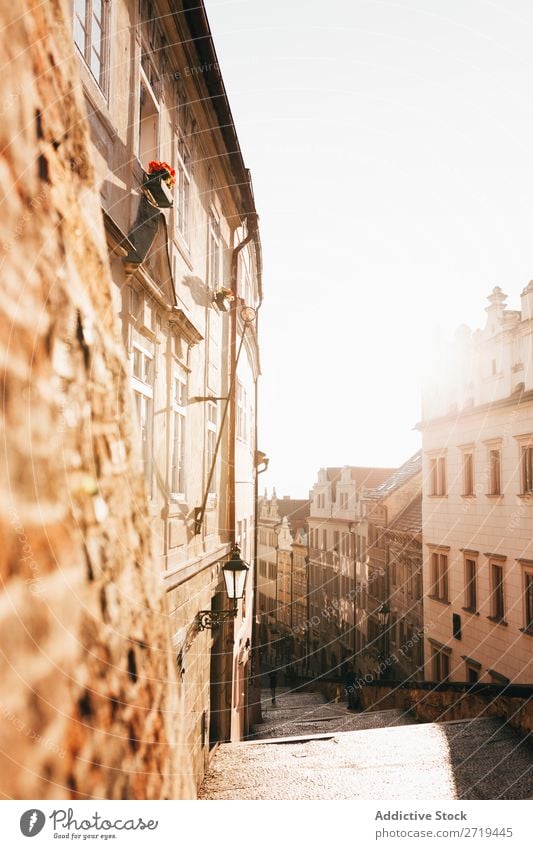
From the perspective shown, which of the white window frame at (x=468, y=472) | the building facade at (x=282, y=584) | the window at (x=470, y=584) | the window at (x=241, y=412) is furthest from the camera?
the building facade at (x=282, y=584)

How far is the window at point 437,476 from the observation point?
15.7 metres

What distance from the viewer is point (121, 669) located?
984 mm

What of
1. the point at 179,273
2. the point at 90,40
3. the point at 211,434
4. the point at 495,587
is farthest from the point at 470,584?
the point at 90,40

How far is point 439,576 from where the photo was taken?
1578cm

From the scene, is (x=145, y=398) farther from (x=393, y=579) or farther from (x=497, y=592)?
(x=393, y=579)

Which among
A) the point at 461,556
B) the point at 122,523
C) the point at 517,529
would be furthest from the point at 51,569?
the point at 461,556

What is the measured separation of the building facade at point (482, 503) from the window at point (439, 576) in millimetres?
28

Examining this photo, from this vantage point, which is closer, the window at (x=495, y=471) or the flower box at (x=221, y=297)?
the flower box at (x=221, y=297)

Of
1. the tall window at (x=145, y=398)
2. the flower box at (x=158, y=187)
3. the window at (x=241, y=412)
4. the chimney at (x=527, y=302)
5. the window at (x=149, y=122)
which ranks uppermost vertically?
the chimney at (x=527, y=302)

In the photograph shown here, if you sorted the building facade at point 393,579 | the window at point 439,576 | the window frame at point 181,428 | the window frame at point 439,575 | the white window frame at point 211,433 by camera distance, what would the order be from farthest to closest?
the building facade at point 393,579 < the window at point 439,576 < the window frame at point 439,575 < the white window frame at point 211,433 < the window frame at point 181,428

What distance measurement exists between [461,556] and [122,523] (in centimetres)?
→ 1470

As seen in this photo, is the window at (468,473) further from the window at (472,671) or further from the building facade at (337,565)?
the building facade at (337,565)

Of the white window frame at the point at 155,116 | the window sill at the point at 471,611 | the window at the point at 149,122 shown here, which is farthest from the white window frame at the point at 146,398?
the window sill at the point at 471,611

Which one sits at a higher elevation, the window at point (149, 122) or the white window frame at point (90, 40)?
the window at point (149, 122)
